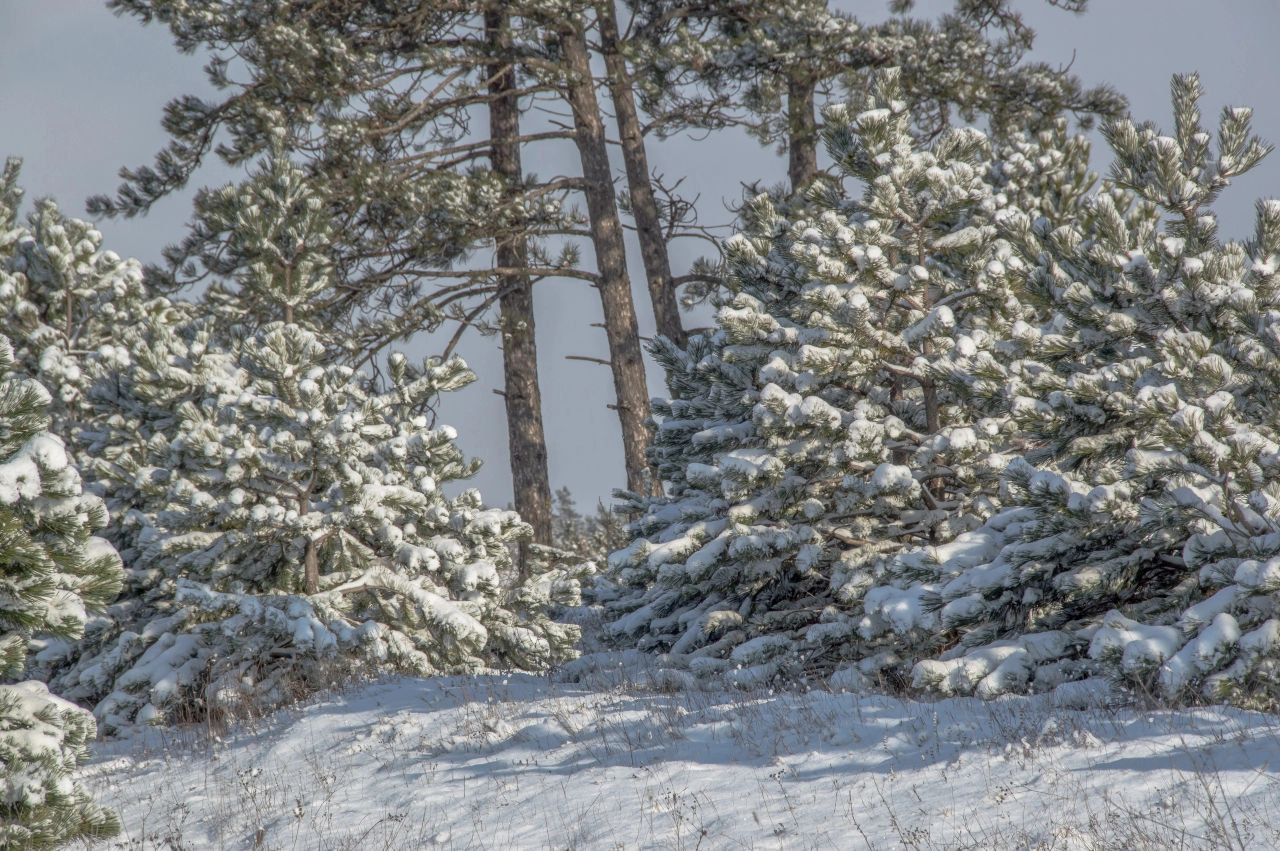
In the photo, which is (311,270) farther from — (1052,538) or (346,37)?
(1052,538)

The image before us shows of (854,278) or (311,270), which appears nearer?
(854,278)

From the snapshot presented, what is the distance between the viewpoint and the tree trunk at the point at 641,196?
16141mm

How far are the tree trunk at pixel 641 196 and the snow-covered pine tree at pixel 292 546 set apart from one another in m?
5.91

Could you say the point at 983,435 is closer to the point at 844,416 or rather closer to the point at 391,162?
the point at 844,416

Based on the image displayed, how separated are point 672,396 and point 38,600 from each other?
827cm

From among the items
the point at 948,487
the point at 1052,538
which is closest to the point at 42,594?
the point at 1052,538

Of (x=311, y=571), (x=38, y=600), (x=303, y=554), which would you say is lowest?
(x=38, y=600)

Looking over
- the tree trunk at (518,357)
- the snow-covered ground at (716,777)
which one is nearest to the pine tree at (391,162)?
the tree trunk at (518,357)

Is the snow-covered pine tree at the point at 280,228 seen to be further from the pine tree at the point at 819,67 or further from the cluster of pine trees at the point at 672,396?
the pine tree at the point at 819,67

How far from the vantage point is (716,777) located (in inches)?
229

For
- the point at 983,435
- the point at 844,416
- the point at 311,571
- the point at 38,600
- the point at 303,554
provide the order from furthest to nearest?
the point at 303,554
the point at 311,571
the point at 844,416
the point at 983,435
the point at 38,600

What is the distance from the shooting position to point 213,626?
9.34m

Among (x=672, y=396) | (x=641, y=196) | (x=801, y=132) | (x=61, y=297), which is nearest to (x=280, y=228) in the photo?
(x=61, y=297)

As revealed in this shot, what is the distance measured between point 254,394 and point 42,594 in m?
4.58
